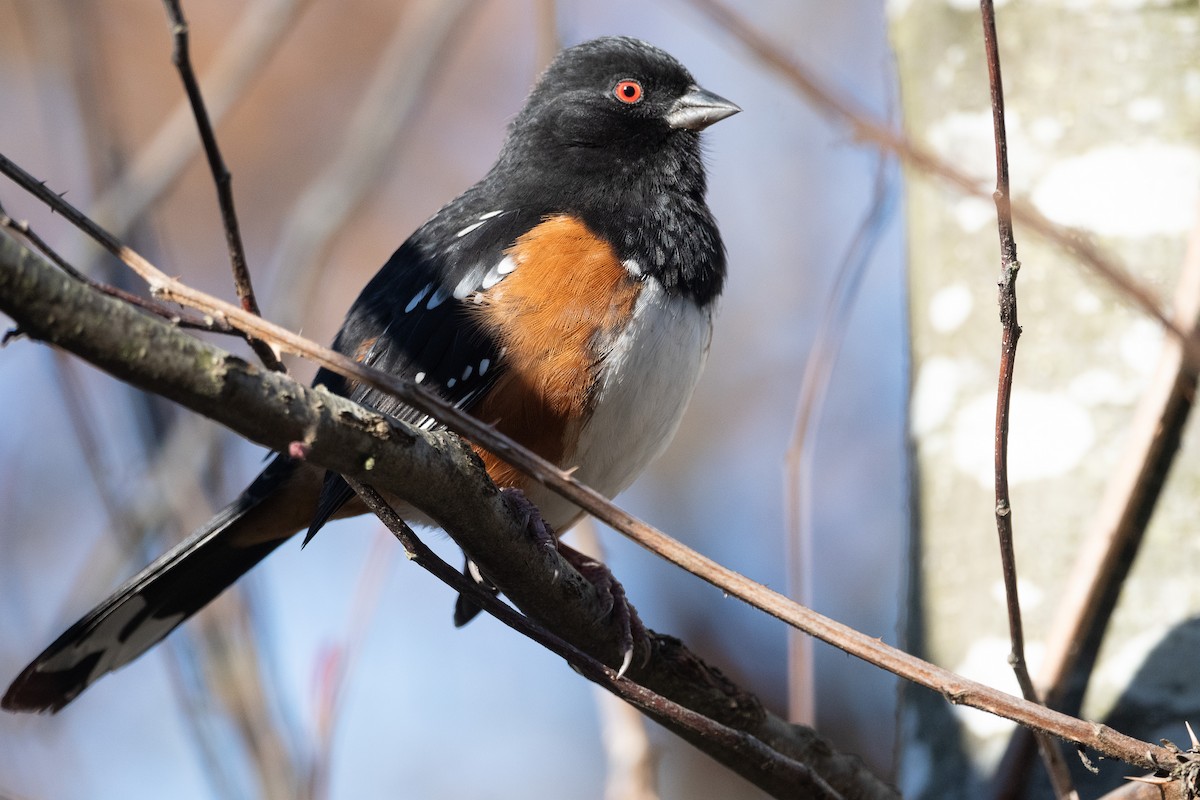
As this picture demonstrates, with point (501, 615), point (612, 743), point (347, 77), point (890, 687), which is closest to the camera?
point (501, 615)

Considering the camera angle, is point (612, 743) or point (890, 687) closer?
point (612, 743)

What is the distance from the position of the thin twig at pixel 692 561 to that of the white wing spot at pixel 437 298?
1049 millimetres

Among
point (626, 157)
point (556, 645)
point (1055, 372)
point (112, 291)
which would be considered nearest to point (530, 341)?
point (626, 157)

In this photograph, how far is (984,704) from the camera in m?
1.14

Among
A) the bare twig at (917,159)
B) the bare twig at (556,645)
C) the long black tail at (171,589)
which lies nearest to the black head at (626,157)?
the bare twig at (917,159)

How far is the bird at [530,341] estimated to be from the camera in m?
2.05

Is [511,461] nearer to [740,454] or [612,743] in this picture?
[612,743]

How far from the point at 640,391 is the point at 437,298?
0.44 meters

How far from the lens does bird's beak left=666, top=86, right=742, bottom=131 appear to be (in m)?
2.57

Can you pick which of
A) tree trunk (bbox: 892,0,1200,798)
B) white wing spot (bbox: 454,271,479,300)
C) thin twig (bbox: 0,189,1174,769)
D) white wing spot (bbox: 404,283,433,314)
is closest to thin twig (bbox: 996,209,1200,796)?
tree trunk (bbox: 892,0,1200,798)

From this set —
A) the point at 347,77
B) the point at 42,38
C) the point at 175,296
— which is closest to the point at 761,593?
the point at 175,296

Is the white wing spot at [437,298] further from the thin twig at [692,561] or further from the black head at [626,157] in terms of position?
the thin twig at [692,561]

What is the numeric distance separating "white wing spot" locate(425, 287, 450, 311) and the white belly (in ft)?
1.17

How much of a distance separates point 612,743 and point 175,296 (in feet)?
4.18
